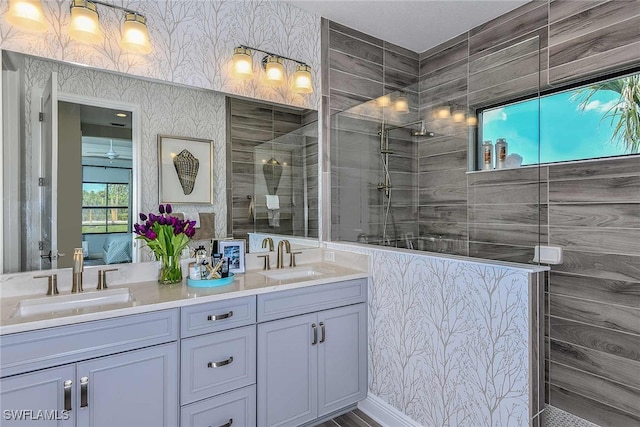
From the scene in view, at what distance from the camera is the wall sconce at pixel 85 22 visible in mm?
1544

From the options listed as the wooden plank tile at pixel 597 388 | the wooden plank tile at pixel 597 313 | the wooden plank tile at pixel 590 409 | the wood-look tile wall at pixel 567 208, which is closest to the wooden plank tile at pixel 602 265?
the wood-look tile wall at pixel 567 208

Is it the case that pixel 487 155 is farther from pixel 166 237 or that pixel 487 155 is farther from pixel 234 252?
pixel 166 237

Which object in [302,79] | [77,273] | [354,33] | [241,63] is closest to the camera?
[77,273]

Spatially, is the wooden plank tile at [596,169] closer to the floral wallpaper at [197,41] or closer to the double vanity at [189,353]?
the double vanity at [189,353]

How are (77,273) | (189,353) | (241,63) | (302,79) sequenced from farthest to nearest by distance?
1. (302,79)
2. (241,63)
3. (77,273)
4. (189,353)

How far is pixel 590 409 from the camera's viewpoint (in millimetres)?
2000

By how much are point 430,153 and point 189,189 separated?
63.4 inches

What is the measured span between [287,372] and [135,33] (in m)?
2.02

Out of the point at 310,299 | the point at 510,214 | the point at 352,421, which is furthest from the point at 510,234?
the point at 352,421

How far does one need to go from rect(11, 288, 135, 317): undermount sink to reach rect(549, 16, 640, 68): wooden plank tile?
112 inches

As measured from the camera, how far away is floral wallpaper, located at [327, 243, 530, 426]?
4.72ft

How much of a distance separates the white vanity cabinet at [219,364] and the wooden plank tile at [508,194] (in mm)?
1369

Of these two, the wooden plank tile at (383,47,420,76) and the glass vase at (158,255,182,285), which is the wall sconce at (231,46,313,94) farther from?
the glass vase at (158,255,182,285)

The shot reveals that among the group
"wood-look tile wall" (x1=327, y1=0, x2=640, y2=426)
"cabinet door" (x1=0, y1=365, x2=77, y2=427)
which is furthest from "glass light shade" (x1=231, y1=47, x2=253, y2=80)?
"cabinet door" (x1=0, y1=365, x2=77, y2=427)
